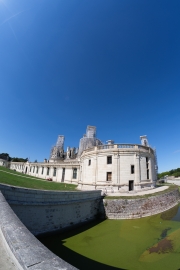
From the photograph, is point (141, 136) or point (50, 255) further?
point (141, 136)

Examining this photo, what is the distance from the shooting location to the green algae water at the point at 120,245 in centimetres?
707

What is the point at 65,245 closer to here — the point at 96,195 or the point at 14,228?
the point at 96,195

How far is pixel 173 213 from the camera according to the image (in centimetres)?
1634

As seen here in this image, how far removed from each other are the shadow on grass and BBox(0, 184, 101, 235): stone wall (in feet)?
1.67

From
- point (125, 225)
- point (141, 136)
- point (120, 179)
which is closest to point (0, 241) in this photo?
point (125, 225)

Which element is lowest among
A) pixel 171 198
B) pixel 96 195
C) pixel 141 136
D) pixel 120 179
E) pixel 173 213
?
pixel 173 213

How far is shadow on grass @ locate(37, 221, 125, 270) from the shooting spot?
22.1ft

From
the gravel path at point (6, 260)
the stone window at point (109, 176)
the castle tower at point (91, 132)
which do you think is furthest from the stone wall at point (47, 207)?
the castle tower at point (91, 132)

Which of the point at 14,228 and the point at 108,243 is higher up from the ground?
the point at 14,228

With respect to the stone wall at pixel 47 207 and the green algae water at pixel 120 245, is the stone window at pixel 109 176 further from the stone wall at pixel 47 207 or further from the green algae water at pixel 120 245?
the green algae water at pixel 120 245

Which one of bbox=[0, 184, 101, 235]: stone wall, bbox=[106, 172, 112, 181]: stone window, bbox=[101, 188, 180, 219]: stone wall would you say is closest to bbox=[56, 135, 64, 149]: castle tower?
bbox=[106, 172, 112, 181]: stone window

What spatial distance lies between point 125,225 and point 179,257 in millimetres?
5224

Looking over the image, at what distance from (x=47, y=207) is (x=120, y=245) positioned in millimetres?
5717

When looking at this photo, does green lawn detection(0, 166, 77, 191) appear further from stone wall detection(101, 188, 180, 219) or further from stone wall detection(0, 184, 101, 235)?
stone wall detection(101, 188, 180, 219)
